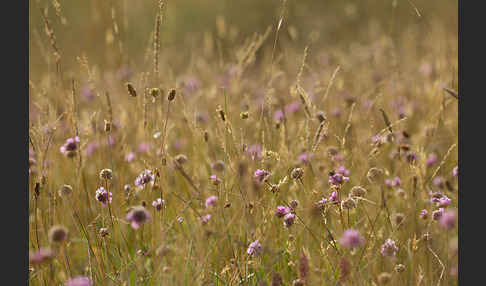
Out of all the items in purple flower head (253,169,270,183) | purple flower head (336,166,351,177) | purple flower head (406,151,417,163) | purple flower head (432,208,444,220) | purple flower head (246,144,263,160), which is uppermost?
purple flower head (246,144,263,160)

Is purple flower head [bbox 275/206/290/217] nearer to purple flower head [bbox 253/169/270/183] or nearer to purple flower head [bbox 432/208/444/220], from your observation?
purple flower head [bbox 253/169/270/183]

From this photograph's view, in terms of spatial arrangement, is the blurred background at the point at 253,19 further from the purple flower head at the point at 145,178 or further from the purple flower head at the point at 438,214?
the purple flower head at the point at 438,214

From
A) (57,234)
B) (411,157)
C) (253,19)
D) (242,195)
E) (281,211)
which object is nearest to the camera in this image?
(57,234)

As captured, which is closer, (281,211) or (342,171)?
(281,211)

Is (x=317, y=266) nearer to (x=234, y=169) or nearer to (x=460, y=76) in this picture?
(x=234, y=169)

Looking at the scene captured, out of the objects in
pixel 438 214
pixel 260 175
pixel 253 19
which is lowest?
pixel 438 214

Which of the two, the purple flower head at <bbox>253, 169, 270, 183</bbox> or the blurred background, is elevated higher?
the blurred background

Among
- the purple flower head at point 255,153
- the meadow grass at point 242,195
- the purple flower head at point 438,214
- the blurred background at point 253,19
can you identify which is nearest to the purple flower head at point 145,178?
the meadow grass at point 242,195

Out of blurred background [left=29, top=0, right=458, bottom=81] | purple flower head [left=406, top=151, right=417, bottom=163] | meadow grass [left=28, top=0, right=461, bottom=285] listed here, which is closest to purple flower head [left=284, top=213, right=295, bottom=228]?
meadow grass [left=28, top=0, right=461, bottom=285]

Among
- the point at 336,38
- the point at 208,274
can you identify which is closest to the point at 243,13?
the point at 336,38

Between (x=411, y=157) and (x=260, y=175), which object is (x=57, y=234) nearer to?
(x=260, y=175)

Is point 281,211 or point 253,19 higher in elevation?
point 253,19

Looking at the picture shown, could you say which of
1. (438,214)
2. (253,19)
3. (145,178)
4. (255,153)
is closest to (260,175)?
(255,153)

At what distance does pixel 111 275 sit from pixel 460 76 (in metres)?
1.01
